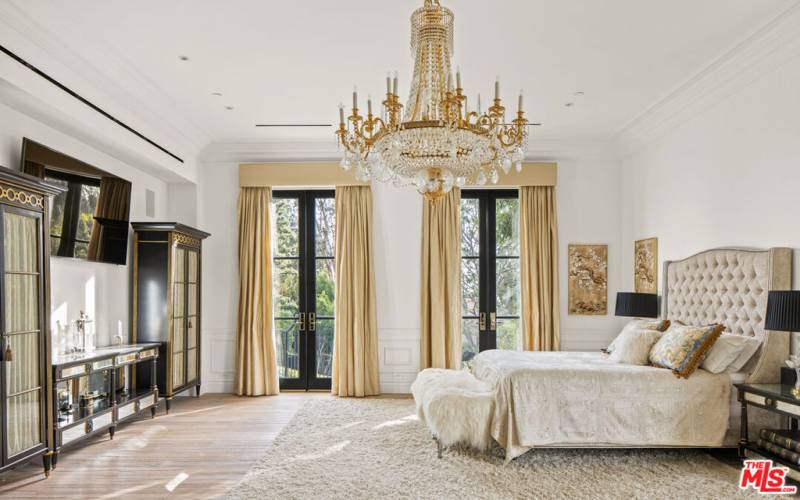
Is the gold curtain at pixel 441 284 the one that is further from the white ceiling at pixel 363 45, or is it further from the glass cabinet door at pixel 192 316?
the glass cabinet door at pixel 192 316

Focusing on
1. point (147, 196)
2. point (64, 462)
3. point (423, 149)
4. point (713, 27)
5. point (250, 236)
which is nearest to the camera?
point (423, 149)

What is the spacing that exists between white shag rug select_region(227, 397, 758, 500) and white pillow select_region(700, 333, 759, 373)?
27.8 inches

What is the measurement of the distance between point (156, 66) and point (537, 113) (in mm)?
3672

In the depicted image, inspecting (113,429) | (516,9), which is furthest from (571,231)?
(113,429)

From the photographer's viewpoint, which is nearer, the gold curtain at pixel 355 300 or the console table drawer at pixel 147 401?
the console table drawer at pixel 147 401

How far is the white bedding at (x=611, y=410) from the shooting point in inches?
149

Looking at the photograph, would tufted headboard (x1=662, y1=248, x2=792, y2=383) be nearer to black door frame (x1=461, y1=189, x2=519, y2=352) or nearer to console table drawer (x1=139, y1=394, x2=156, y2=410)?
black door frame (x1=461, y1=189, x2=519, y2=352)

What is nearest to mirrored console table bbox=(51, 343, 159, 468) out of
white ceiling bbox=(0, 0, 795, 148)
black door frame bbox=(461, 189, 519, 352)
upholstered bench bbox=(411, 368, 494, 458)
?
white ceiling bbox=(0, 0, 795, 148)

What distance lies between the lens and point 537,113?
17.8 ft

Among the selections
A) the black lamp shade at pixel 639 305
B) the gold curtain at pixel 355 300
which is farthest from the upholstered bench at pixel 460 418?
the gold curtain at pixel 355 300

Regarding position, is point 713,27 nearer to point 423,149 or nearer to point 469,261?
point 423,149

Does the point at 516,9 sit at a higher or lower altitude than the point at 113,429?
higher

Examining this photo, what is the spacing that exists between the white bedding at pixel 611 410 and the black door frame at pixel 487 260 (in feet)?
8.86

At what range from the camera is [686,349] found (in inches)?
152
